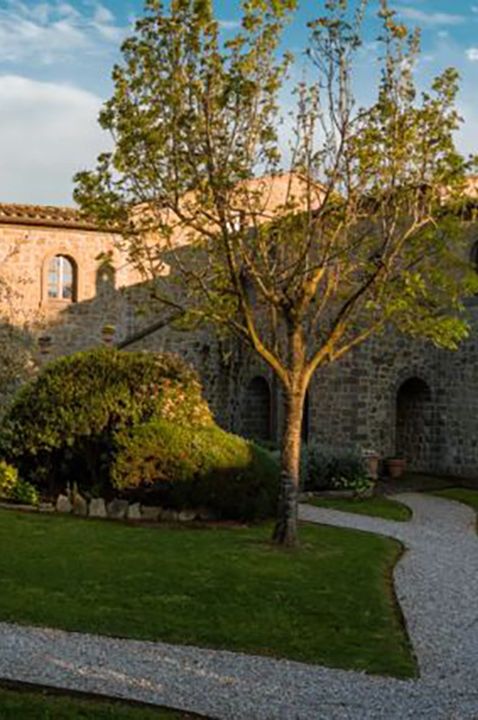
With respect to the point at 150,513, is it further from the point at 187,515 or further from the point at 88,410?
the point at 88,410

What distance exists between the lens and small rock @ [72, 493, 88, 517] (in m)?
14.3

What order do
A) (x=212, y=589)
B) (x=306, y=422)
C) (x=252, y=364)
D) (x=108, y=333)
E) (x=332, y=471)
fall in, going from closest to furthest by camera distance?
(x=212, y=589)
(x=332, y=471)
(x=306, y=422)
(x=108, y=333)
(x=252, y=364)

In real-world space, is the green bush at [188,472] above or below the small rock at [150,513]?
above

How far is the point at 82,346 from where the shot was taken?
2519 cm

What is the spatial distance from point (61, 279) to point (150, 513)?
12546 millimetres

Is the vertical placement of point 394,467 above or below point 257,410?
below

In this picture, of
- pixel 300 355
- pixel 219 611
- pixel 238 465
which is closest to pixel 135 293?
pixel 238 465

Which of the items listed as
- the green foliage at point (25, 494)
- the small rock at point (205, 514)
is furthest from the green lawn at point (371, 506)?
the green foliage at point (25, 494)

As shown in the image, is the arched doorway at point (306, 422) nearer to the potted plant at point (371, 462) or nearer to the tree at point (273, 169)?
the potted plant at point (371, 462)

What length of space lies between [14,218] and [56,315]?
9.14 feet

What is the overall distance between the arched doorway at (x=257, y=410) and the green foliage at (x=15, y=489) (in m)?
12.2

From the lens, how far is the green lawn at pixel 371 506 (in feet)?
54.6

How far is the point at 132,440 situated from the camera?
1412 centimetres

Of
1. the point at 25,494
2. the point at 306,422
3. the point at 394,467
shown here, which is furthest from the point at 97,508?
the point at 306,422
